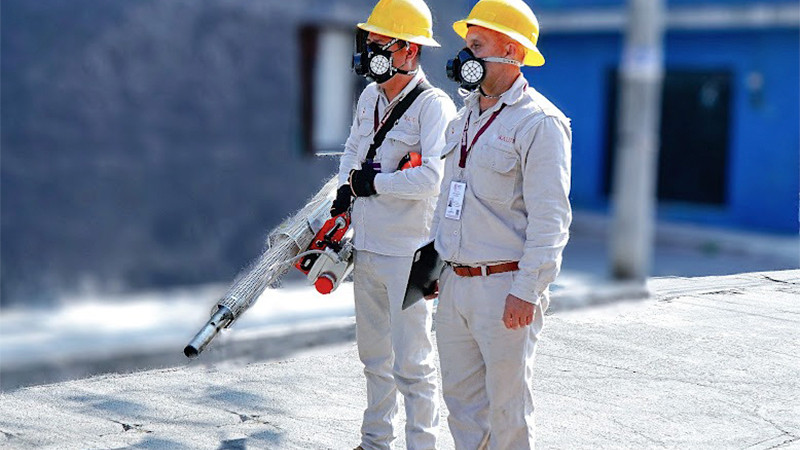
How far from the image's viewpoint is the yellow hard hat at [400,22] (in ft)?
17.0

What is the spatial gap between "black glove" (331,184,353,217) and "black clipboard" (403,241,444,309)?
61 centimetres

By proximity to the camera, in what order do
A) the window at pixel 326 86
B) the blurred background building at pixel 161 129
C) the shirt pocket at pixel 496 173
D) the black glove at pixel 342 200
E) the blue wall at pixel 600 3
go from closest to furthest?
the shirt pocket at pixel 496 173
the black glove at pixel 342 200
the blurred background building at pixel 161 129
the window at pixel 326 86
the blue wall at pixel 600 3

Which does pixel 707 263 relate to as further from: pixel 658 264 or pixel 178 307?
pixel 178 307

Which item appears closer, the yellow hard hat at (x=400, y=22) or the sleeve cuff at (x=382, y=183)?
the sleeve cuff at (x=382, y=183)

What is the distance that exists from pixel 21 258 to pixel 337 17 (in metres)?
3.74

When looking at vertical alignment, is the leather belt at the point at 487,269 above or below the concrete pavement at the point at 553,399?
above

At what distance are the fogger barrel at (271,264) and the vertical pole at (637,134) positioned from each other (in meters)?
5.82

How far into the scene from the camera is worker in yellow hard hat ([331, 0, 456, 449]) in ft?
16.8

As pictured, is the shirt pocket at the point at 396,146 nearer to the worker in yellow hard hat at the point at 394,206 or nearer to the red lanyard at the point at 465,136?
the worker in yellow hard hat at the point at 394,206

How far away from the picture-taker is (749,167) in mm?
18172

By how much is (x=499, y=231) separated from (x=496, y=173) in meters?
0.21

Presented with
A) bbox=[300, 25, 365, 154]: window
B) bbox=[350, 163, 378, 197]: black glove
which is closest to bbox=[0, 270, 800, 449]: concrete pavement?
bbox=[350, 163, 378, 197]: black glove

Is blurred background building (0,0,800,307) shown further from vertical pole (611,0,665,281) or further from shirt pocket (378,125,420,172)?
shirt pocket (378,125,420,172)

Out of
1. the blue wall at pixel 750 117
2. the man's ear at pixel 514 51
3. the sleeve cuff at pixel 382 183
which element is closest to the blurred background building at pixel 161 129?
the sleeve cuff at pixel 382 183
